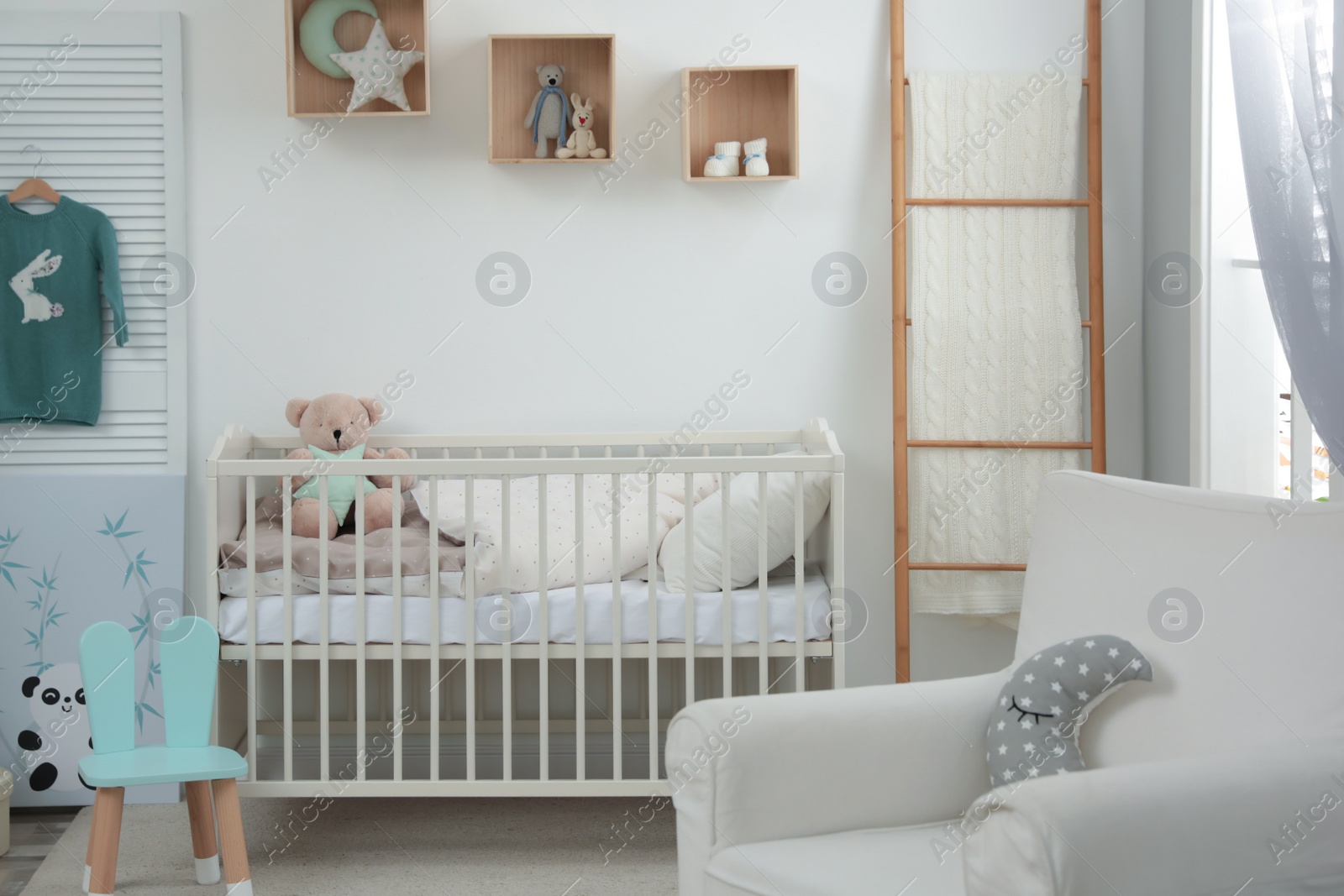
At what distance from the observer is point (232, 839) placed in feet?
6.04

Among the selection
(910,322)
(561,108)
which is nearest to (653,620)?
(910,322)

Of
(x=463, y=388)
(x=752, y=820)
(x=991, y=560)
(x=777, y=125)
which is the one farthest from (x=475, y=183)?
(x=752, y=820)

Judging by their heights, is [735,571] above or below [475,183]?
below

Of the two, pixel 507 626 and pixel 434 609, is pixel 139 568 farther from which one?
pixel 507 626

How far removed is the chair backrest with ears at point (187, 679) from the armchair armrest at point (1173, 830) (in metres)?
1.46

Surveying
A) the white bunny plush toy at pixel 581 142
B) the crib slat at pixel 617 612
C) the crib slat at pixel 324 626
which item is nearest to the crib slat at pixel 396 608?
the crib slat at pixel 324 626

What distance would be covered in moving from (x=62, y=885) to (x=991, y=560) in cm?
212

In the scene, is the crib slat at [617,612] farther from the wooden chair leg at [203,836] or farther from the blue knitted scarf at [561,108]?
the blue knitted scarf at [561,108]

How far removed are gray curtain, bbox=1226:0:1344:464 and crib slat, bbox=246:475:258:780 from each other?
1.91 meters

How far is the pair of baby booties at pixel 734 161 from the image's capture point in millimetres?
2441

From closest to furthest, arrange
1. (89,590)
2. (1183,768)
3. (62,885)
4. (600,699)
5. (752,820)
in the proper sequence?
(1183,768), (752,820), (62,885), (89,590), (600,699)

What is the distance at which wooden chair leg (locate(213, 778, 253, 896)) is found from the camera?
71.9 inches

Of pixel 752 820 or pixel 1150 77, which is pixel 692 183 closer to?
pixel 1150 77

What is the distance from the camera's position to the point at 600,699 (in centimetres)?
A: 262
